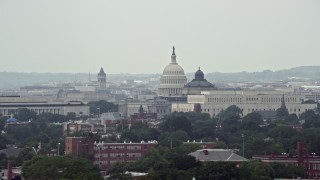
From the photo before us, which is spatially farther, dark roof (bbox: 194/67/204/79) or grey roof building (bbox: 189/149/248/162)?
dark roof (bbox: 194/67/204/79)

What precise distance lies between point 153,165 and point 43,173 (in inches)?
384

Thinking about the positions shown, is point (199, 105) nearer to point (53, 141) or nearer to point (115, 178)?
point (53, 141)

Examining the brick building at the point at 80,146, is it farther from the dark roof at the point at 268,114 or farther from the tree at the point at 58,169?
the dark roof at the point at 268,114

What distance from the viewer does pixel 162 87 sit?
193m

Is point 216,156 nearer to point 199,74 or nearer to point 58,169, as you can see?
point 58,169

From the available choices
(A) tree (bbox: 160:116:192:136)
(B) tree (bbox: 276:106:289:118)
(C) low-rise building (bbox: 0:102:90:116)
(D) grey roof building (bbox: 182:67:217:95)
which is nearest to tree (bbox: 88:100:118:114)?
(C) low-rise building (bbox: 0:102:90:116)

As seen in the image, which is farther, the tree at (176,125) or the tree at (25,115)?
the tree at (25,115)

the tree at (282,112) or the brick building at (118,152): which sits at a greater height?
the brick building at (118,152)

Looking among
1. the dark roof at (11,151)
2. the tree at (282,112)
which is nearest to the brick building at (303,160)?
the dark roof at (11,151)

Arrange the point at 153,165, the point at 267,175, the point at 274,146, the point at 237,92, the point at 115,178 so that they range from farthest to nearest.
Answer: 1. the point at 237,92
2. the point at 274,146
3. the point at 153,165
4. the point at 267,175
5. the point at 115,178

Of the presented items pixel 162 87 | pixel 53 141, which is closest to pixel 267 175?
pixel 53 141

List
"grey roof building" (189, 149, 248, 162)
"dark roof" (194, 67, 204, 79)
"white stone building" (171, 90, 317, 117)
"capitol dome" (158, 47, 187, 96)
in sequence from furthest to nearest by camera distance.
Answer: "capitol dome" (158, 47, 187, 96), "dark roof" (194, 67, 204, 79), "white stone building" (171, 90, 317, 117), "grey roof building" (189, 149, 248, 162)

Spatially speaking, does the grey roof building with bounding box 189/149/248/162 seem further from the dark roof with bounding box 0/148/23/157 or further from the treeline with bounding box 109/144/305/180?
the dark roof with bounding box 0/148/23/157

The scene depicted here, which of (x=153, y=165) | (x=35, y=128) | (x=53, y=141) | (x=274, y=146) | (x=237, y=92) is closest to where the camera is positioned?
(x=153, y=165)
